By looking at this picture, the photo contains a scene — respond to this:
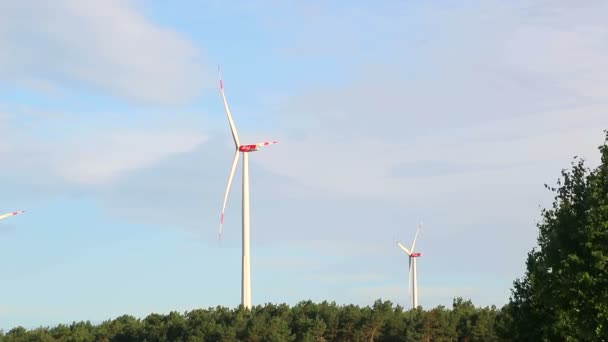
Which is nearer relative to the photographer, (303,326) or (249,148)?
(249,148)

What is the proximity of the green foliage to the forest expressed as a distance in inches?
2.1

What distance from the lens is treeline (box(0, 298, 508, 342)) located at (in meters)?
119

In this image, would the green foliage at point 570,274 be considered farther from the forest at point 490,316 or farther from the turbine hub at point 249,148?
the turbine hub at point 249,148

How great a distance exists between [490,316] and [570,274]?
73427 mm

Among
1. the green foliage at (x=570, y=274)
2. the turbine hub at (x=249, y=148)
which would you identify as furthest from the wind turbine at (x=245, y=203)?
the green foliage at (x=570, y=274)

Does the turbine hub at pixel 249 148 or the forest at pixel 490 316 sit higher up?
the turbine hub at pixel 249 148

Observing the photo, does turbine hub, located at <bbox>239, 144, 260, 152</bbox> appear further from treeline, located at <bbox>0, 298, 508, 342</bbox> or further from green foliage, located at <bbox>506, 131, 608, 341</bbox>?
green foliage, located at <bbox>506, 131, 608, 341</bbox>

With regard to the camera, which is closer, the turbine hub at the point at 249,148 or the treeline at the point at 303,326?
the turbine hub at the point at 249,148

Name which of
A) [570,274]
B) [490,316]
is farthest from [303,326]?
[570,274]

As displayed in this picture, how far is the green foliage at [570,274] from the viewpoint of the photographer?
55.0 m

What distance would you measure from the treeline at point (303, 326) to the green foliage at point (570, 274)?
176 ft

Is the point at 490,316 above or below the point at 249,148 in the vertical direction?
below

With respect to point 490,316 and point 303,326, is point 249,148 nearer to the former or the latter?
point 303,326

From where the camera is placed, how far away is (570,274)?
56469 mm
